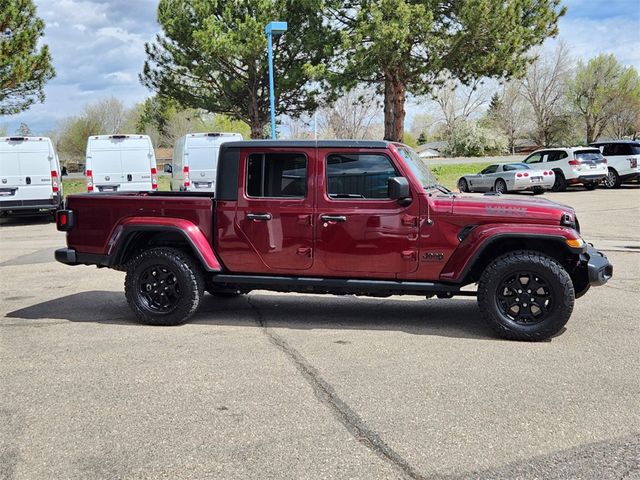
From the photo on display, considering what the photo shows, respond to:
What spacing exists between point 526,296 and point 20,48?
25118 millimetres

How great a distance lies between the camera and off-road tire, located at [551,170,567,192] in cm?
2388

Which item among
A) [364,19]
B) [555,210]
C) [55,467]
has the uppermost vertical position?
[364,19]

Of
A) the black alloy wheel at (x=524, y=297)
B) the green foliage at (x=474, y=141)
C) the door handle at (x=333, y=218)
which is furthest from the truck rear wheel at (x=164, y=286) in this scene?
the green foliage at (x=474, y=141)

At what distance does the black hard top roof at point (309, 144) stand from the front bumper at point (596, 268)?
6.83ft

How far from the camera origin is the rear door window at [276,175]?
5.84m

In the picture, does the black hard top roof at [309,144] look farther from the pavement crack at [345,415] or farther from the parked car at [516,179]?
the parked car at [516,179]

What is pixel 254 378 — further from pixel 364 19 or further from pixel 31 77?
pixel 31 77

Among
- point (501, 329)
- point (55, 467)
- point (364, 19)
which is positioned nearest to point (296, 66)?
point (364, 19)

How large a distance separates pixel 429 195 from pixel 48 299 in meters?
4.86

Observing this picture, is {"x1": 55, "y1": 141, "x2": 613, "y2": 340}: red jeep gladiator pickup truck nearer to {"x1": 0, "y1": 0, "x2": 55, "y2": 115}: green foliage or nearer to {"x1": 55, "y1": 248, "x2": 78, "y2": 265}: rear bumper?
{"x1": 55, "y1": 248, "x2": 78, "y2": 265}: rear bumper

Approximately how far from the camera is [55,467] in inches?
126

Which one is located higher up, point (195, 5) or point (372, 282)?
point (195, 5)

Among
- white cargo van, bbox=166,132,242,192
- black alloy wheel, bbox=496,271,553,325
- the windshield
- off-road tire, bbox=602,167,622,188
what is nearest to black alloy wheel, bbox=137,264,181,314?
the windshield

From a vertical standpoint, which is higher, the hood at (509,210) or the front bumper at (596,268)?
the hood at (509,210)
